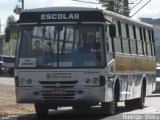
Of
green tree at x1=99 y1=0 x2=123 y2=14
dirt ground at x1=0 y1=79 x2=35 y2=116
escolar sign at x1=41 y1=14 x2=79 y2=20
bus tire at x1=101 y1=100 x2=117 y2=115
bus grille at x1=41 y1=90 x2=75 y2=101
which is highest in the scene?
green tree at x1=99 y1=0 x2=123 y2=14

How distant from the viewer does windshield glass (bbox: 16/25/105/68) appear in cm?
1745

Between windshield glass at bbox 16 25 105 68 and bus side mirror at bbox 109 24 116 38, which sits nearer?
windshield glass at bbox 16 25 105 68

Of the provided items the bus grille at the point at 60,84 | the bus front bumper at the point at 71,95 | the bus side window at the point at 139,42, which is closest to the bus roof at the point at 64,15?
the bus grille at the point at 60,84

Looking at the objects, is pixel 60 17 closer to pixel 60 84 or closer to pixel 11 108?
pixel 60 84

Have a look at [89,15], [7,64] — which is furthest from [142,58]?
[7,64]

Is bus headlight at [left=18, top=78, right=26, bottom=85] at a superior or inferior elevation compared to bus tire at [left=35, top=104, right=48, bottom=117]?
superior

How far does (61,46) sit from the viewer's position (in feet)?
57.6

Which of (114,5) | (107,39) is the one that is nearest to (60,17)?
(107,39)

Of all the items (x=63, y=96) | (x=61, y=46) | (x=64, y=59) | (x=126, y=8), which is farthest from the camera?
(x=126, y=8)

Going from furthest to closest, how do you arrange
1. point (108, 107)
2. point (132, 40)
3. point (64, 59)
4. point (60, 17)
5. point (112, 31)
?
1. point (132, 40)
2. point (108, 107)
3. point (112, 31)
4. point (60, 17)
5. point (64, 59)

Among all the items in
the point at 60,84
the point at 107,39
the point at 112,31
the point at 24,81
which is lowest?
the point at 60,84

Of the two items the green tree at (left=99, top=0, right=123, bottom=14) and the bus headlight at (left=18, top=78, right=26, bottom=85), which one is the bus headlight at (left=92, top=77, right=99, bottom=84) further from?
the green tree at (left=99, top=0, right=123, bottom=14)

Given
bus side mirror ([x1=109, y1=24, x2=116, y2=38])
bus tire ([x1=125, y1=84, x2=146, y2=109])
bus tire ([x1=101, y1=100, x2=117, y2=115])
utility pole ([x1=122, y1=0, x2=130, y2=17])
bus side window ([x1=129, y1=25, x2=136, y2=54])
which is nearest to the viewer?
bus side mirror ([x1=109, y1=24, x2=116, y2=38])

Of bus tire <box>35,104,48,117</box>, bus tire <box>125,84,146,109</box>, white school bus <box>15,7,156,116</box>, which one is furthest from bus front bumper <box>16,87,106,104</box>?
bus tire <box>125,84,146,109</box>
